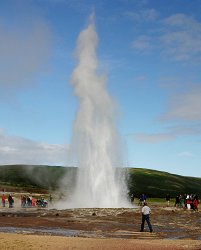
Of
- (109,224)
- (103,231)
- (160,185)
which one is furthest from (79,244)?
(160,185)

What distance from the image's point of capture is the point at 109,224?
126ft

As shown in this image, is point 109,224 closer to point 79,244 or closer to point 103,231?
point 103,231

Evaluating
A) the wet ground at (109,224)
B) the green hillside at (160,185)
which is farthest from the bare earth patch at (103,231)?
the green hillside at (160,185)

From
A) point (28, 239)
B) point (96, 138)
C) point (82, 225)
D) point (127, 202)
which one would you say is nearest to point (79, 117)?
point (96, 138)

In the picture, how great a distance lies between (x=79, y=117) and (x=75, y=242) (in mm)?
43374

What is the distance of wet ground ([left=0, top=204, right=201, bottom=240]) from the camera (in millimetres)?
30719

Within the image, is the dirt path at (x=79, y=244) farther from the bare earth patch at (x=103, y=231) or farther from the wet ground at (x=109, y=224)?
the wet ground at (x=109, y=224)

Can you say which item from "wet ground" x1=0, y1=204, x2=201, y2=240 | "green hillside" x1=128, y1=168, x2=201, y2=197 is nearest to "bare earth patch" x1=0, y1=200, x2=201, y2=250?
"wet ground" x1=0, y1=204, x2=201, y2=240

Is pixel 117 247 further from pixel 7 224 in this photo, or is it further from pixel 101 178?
pixel 101 178

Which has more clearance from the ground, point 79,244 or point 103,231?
point 103,231

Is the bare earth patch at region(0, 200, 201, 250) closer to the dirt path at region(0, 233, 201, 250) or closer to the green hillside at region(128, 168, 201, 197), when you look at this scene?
the dirt path at region(0, 233, 201, 250)

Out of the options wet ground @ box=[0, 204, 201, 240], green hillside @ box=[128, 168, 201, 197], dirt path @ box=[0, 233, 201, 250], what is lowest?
dirt path @ box=[0, 233, 201, 250]

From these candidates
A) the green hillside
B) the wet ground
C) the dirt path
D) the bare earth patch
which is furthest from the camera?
the green hillside

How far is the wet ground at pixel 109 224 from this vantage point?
3072 cm
